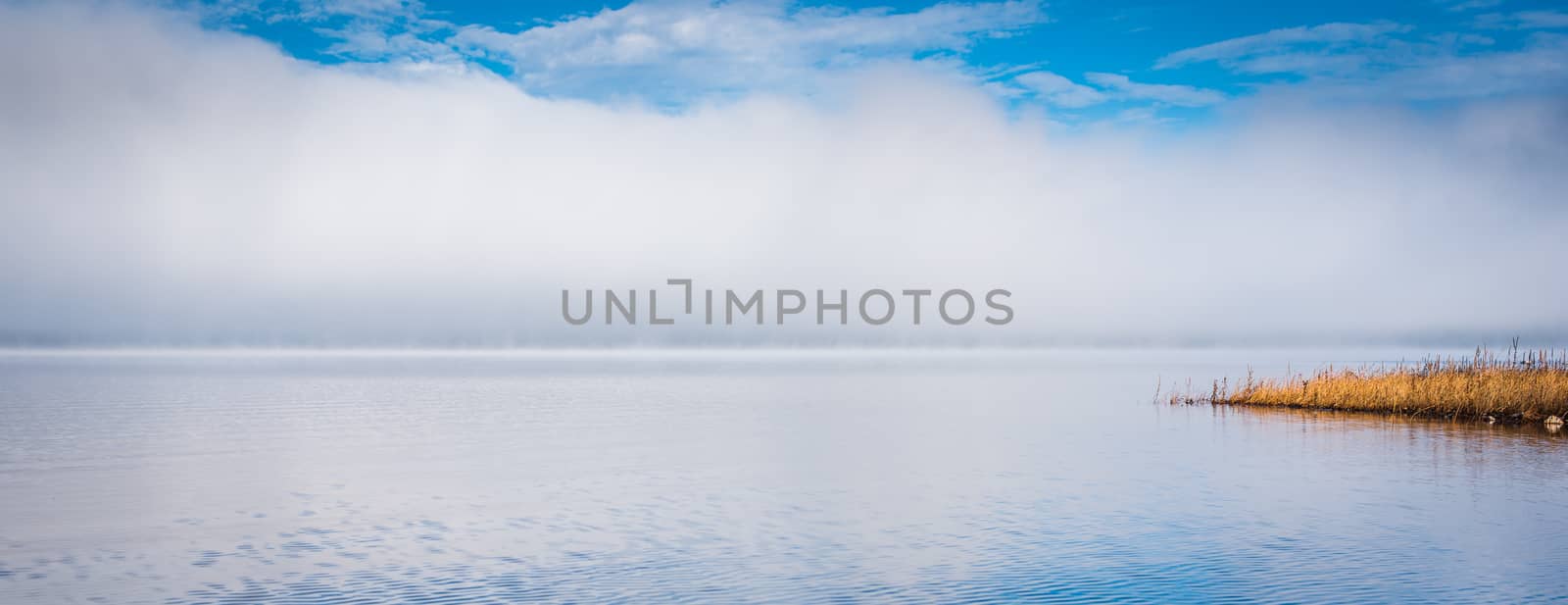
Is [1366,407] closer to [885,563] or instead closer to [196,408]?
[885,563]

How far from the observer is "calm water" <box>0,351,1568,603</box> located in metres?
15.3

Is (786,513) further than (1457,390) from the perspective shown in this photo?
No

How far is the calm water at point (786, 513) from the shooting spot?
15344 mm

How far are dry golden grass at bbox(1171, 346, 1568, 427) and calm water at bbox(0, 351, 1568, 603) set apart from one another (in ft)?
6.21

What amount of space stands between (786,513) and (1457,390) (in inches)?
1163

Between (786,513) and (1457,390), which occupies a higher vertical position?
(1457,390)

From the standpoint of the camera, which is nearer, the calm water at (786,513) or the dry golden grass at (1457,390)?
the calm water at (786,513)

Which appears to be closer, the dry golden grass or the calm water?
the calm water

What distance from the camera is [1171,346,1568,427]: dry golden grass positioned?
37.8 metres

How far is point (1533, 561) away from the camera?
53.5ft

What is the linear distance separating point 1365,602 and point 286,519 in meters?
17.6

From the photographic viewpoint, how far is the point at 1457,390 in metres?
39.7

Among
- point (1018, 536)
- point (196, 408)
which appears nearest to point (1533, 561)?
point (1018, 536)

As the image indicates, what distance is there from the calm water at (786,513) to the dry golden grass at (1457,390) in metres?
1.89
